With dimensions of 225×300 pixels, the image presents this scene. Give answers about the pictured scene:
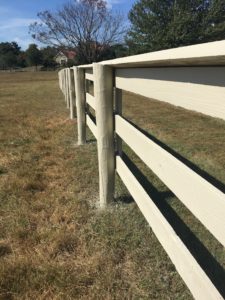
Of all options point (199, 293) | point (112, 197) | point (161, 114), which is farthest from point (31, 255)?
point (161, 114)

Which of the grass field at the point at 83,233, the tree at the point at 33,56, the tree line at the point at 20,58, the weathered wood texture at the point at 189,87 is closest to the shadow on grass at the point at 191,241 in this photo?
the grass field at the point at 83,233

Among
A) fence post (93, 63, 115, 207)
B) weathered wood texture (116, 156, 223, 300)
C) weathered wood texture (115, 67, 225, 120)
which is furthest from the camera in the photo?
fence post (93, 63, 115, 207)

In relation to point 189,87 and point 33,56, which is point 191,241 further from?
point 33,56

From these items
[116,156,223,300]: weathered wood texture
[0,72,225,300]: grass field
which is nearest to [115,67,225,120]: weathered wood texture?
[116,156,223,300]: weathered wood texture

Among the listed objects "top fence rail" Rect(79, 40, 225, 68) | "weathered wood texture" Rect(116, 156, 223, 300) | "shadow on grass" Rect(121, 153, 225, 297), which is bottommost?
"shadow on grass" Rect(121, 153, 225, 297)

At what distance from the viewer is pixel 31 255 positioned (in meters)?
2.33

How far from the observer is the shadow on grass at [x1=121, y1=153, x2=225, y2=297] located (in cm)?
216

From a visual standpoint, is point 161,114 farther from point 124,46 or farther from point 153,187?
point 124,46

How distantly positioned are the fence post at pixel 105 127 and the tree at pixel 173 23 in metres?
30.5

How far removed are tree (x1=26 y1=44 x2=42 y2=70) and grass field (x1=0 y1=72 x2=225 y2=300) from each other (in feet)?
266

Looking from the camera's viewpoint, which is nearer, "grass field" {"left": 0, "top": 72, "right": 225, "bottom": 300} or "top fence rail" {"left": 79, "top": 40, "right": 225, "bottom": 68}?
"top fence rail" {"left": 79, "top": 40, "right": 225, "bottom": 68}

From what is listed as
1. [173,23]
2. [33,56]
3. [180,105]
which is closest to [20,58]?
[33,56]

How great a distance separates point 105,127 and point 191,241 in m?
1.11

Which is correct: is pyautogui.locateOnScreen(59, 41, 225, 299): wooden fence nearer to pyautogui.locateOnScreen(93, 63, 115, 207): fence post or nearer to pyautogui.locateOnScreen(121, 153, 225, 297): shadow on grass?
pyautogui.locateOnScreen(93, 63, 115, 207): fence post
